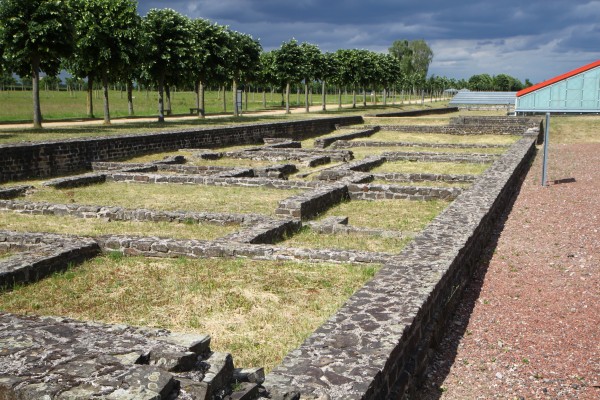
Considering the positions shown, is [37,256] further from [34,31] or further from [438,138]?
[438,138]

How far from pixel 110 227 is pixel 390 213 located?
5243 mm

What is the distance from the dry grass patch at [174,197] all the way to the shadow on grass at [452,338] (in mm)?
4715

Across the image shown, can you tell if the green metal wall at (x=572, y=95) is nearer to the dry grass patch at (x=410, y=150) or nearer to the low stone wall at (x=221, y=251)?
the dry grass patch at (x=410, y=150)

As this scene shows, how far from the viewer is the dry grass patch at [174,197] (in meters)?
11.5

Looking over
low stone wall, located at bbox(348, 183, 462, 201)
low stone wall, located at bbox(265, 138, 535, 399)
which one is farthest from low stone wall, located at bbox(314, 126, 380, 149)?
low stone wall, located at bbox(265, 138, 535, 399)

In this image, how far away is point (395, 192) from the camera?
498 inches

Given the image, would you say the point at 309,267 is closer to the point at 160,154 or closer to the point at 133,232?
the point at 133,232

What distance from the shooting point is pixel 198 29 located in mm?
35250

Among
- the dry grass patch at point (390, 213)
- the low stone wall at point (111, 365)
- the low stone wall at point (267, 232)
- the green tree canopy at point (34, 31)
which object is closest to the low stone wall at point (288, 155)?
the dry grass patch at point (390, 213)

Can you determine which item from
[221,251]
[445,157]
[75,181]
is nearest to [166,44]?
[445,157]

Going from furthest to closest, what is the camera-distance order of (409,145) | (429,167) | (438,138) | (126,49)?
(438,138)
(126,49)
(409,145)
(429,167)

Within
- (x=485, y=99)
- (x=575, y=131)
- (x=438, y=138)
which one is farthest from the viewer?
(x=485, y=99)

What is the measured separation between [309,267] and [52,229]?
4710 millimetres

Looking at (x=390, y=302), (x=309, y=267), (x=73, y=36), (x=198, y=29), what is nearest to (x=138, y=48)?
(x=73, y=36)
